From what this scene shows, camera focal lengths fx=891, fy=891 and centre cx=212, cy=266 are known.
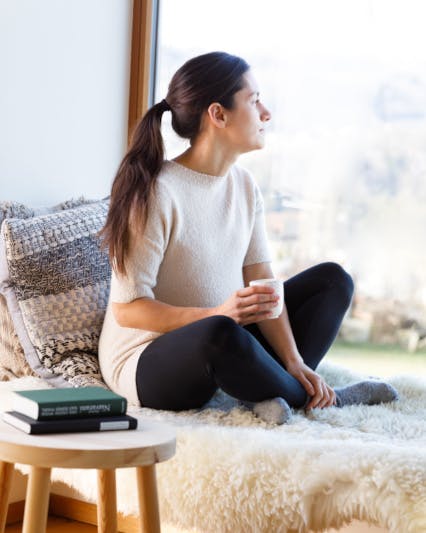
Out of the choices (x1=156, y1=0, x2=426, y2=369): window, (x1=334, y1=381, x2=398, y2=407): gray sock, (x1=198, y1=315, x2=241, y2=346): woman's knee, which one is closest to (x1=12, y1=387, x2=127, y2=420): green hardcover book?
(x1=198, y1=315, x2=241, y2=346): woman's knee

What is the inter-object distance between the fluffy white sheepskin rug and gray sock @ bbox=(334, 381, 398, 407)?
333 millimetres

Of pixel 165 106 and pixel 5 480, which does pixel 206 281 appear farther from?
pixel 5 480

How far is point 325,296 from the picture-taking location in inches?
90.2

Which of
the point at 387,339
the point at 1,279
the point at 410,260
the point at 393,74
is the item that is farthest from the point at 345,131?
the point at 1,279

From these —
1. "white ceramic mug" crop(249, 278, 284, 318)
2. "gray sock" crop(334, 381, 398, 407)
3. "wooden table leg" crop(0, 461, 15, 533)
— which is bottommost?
"gray sock" crop(334, 381, 398, 407)

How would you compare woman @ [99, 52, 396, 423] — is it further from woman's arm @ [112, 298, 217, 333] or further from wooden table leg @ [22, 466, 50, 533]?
wooden table leg @ [22, 466, 50, 533]

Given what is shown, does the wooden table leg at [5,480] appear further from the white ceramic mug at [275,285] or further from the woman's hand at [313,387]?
the woman's hand at [313,387]

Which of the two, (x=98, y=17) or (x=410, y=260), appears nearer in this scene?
(x=410, y=260)

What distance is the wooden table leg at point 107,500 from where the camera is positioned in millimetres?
1594

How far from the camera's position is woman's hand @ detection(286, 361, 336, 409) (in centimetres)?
214

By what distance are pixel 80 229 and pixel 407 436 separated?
1.03 metres

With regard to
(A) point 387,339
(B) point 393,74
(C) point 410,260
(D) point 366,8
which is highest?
(D) point 366,8

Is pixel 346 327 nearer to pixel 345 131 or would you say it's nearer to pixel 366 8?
pixel 345 131

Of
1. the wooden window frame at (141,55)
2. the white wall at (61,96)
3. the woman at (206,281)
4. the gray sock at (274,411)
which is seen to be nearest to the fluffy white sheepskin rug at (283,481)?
the gray sock at (274,411)
